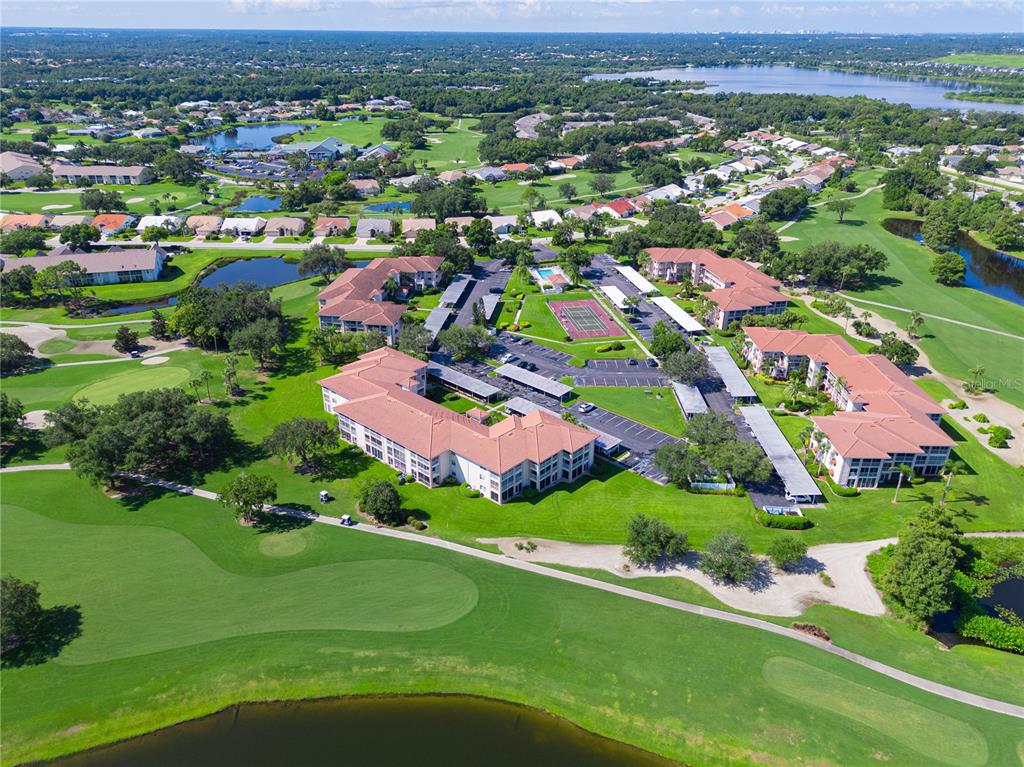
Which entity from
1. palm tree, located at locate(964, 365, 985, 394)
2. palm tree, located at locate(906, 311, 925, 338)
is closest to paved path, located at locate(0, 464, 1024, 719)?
palm tree, located at locate(964, 365, 985, 394)

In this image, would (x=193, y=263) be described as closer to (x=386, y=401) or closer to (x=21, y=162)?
(x=386, y=401)

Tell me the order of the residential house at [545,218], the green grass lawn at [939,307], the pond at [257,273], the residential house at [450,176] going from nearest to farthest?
the green grass lawn at [939,307] → the pond at [257,273] → the residential house at [545,218] → the residential house at [450,176]

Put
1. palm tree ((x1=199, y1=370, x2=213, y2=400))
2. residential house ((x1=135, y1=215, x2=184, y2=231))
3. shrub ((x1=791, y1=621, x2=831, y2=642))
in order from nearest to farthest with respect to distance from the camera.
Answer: shrub ((x1=791, y1=621, x2=831, y2=642)) → palm tree ((x1=199, y1=370, x2=213, y2=400)) → residential house ((x1=135, y1=215, x2=184, y2=231))

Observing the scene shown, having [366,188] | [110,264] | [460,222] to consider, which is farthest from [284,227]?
[460,222]

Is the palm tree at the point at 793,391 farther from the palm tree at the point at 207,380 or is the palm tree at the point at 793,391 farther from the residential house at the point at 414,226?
the residential house at the point at 414,226

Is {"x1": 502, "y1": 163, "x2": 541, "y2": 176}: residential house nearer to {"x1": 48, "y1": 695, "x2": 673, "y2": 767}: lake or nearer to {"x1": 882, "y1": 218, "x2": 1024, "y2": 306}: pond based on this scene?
{"x1": 882, "y1": 218, "x2": 1024, "y2": 306}: pond

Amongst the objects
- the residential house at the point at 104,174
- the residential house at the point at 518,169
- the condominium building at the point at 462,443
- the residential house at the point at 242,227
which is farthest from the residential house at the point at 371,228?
the residential house at the point at 104,174

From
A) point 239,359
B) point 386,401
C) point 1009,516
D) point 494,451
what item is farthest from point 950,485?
point 239,359
